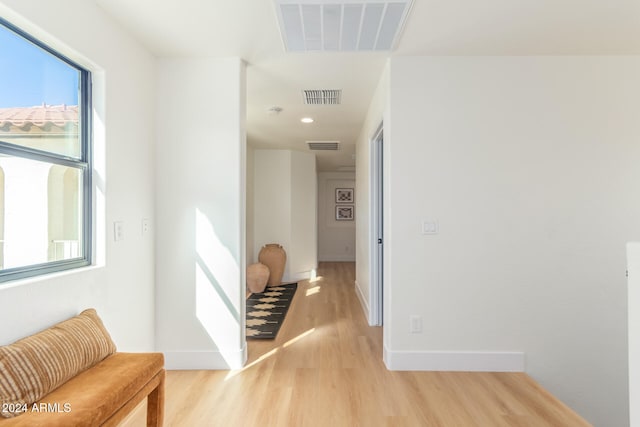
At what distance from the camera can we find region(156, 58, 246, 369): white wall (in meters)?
2.60

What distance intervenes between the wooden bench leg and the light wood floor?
0.66 feet

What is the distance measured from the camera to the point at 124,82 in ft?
7.26

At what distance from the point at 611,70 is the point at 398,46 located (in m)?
1.70

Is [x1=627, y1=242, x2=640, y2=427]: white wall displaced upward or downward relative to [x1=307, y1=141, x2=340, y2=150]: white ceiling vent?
downward

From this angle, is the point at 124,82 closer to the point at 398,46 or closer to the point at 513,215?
the point at 398,46

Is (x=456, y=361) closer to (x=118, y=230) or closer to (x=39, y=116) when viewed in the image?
(x=118, y=230)

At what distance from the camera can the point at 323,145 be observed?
225 inches

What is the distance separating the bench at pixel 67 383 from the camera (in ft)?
4.01

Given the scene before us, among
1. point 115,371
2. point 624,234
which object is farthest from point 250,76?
point 624,234

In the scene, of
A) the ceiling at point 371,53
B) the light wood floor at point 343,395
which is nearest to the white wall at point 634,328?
the light wood floor at point 343,395

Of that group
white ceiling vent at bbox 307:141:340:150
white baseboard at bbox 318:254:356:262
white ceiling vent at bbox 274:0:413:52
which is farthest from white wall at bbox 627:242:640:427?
white baseboard at bbox 318:254:356:262

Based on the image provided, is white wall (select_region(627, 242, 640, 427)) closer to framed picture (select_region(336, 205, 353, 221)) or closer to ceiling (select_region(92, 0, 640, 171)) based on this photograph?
ceiling (select_region(92, 0, 640, 171))

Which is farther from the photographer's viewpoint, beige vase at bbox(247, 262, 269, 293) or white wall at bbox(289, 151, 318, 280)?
white wall at bbox(289, 151, 318, 280)

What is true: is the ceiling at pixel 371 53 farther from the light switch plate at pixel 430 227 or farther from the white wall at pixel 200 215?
the light switch plate at pixel 430 227
